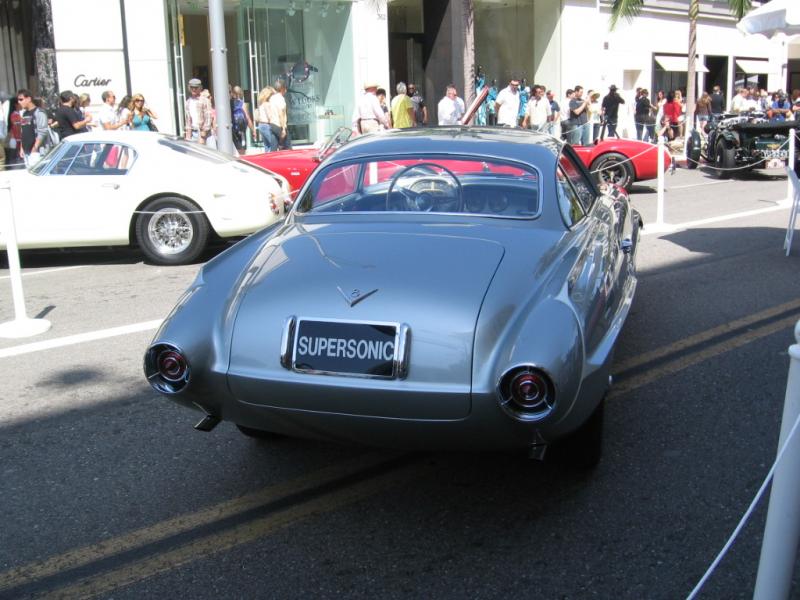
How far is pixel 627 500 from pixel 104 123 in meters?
13.8

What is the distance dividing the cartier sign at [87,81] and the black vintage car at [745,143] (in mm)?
11958

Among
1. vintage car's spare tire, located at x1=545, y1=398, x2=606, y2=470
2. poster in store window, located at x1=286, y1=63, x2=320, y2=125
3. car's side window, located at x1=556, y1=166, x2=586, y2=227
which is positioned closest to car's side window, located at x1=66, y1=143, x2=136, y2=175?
car's side window, located at x1=556, y1=166, x2=586, y2=227

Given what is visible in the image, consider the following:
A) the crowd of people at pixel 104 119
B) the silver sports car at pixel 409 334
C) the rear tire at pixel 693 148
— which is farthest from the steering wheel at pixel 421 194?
the rear tire at pixel 693 148

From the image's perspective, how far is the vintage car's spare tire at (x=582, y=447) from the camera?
372 cm

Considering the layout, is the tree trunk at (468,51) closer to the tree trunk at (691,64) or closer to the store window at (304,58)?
the store window at (304,58)

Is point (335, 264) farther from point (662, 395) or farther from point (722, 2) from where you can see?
point (722, 2)

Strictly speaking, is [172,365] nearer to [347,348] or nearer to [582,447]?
[347,348]

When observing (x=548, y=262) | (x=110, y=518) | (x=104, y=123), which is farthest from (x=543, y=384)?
(x=104, y=123)

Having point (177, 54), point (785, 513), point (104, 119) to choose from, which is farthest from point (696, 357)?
point (177, 54)

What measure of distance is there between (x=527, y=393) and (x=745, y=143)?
14850 mm

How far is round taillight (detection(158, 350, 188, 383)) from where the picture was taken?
339cm

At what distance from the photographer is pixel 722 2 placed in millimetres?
32938

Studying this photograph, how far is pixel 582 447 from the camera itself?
12.4ft

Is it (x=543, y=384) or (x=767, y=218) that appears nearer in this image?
(x=543, y=384)
